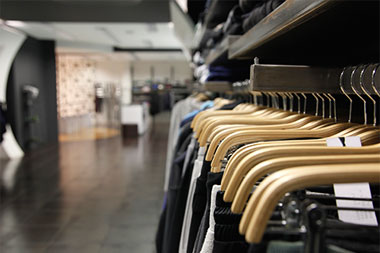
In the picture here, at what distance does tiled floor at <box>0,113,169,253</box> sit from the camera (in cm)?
307

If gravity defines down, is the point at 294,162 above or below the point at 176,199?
above

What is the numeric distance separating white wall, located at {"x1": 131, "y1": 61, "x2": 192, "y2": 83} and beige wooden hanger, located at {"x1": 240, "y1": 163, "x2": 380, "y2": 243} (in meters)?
17.1

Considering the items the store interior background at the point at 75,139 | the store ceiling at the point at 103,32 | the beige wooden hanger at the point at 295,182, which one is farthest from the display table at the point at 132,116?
the beige wooden hanger at the point at 295,182

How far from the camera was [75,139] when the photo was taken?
9.62 metres

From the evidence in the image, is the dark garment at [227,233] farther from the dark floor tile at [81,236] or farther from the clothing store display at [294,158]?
the dark floor tile at [81,236]

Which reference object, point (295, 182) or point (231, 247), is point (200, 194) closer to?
point (231, 247)

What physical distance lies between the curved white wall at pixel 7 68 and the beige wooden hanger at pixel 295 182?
293 inches

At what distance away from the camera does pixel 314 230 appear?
409 mm

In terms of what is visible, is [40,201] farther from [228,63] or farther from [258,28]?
[258,28]

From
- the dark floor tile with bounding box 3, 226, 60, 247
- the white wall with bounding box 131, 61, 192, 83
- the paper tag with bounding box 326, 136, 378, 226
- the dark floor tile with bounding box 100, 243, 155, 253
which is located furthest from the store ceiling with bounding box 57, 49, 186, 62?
the paper tag with bounding box 326, 136, 378, 226

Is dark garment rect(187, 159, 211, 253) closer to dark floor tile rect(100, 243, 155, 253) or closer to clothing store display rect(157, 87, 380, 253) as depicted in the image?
clothing store display rect(157, 87, 380, 253)

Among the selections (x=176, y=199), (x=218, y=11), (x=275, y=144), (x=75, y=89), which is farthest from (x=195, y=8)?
(x=75, y=89)

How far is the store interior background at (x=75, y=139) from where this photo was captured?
11.0 feet

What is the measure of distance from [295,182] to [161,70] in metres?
17.5
